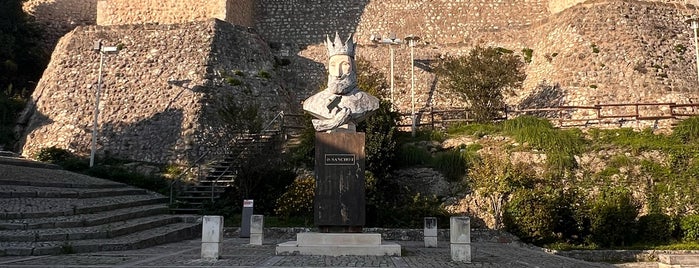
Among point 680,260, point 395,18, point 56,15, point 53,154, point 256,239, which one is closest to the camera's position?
point 680,260

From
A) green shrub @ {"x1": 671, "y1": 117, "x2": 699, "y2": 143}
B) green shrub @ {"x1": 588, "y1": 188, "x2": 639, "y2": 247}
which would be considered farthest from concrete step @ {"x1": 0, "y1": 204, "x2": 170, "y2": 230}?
green shrub @ {"x1": 671, "y1": 117, "x2": 699, "y2": 143}

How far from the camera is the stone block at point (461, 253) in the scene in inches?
379

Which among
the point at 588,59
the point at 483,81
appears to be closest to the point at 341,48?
the point at 483,81

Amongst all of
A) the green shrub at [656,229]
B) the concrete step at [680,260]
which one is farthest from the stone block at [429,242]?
the green shrub at [656,229]

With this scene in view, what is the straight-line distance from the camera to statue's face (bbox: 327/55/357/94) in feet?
35.0

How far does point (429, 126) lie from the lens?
23.2 metres

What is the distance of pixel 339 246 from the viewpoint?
9695mm

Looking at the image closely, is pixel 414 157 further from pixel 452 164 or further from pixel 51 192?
pixel 51 192

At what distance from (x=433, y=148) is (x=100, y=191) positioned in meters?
10.9

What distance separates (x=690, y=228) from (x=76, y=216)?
1631 centimetres

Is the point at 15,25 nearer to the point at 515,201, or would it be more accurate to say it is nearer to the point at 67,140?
the point at 67,140

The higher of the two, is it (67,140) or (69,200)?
(67,140)

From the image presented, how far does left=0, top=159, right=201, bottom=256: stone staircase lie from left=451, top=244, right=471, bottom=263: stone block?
6.60 meters

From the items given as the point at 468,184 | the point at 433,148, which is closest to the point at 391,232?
the point at 468,184
